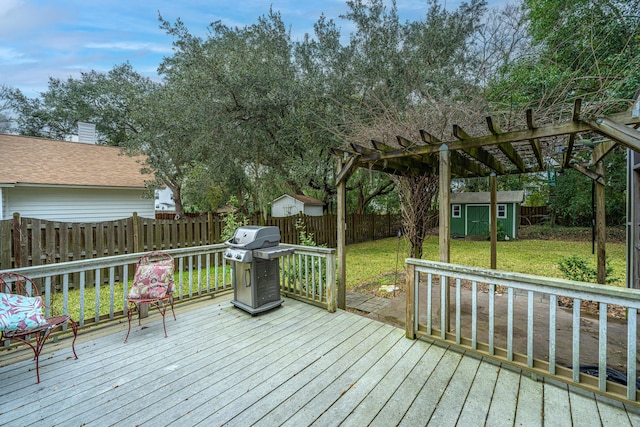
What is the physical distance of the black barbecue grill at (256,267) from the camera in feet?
11.7

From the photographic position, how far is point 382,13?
8.37 m

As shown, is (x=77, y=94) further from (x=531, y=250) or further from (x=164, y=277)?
(x=531, y=250)

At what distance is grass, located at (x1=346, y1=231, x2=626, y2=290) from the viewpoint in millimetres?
6203

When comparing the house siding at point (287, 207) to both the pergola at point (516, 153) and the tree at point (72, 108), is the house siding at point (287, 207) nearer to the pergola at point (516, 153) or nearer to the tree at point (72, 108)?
the tree at point (72, 108)

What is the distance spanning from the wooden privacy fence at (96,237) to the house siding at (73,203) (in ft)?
10.3

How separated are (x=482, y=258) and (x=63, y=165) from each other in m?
12.4

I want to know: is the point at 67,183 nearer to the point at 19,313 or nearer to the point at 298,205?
the point at 19,313

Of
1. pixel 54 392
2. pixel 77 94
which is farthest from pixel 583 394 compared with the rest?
pixel 77 94

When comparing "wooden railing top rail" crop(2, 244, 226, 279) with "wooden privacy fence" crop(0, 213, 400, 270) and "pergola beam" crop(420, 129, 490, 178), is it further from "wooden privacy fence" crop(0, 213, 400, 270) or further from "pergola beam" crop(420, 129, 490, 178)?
"pergola beam" crop(420, 129, 490, 178)

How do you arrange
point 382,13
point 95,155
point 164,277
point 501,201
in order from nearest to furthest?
point 164,277 < point 382,13 < point 95,155 < point 501,201

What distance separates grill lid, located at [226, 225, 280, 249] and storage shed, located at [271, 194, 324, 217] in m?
8.39

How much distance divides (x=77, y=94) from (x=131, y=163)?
8928mm

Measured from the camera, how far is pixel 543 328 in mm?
3305

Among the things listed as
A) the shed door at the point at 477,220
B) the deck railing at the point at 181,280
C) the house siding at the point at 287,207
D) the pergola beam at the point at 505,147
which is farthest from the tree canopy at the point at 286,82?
the shed door at the point at 477,220
